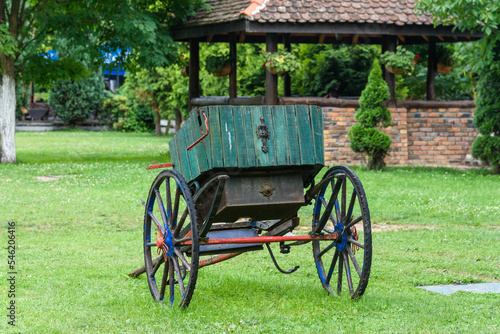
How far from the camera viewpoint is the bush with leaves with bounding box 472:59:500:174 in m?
16.1

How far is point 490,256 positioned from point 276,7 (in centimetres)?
1064

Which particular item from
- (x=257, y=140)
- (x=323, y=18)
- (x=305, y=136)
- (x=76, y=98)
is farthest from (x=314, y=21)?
(x=76, y=98)

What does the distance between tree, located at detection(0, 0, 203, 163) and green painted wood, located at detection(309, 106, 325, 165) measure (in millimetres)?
12304

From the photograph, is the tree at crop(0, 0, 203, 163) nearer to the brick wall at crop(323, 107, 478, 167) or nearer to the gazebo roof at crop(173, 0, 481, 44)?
the gazebo roof at crop(173, 0, 481, 44)

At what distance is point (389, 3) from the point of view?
1756 cm

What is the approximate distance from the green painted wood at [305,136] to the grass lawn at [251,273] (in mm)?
1201

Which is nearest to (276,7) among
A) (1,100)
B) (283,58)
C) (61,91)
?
(283,58)

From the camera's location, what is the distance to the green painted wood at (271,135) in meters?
5.17

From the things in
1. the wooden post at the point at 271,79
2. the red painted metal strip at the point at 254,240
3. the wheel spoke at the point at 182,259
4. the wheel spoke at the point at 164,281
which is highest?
the wooden post at the point at 271,79

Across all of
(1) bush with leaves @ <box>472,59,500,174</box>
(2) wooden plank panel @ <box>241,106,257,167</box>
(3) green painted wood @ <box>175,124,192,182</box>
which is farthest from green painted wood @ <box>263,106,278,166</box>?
(1) bush with leaves @ <box>472,59,500,174</box>

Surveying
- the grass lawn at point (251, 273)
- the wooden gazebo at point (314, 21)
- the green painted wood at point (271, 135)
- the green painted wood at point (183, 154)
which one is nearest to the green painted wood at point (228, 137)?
the green painted wood at point (271, 135)

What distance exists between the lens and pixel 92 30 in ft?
60.4

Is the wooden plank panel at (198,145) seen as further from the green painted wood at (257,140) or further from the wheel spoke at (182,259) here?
the wheel spoke at (182,259)

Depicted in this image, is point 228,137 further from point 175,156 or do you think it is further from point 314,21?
point 314,21
